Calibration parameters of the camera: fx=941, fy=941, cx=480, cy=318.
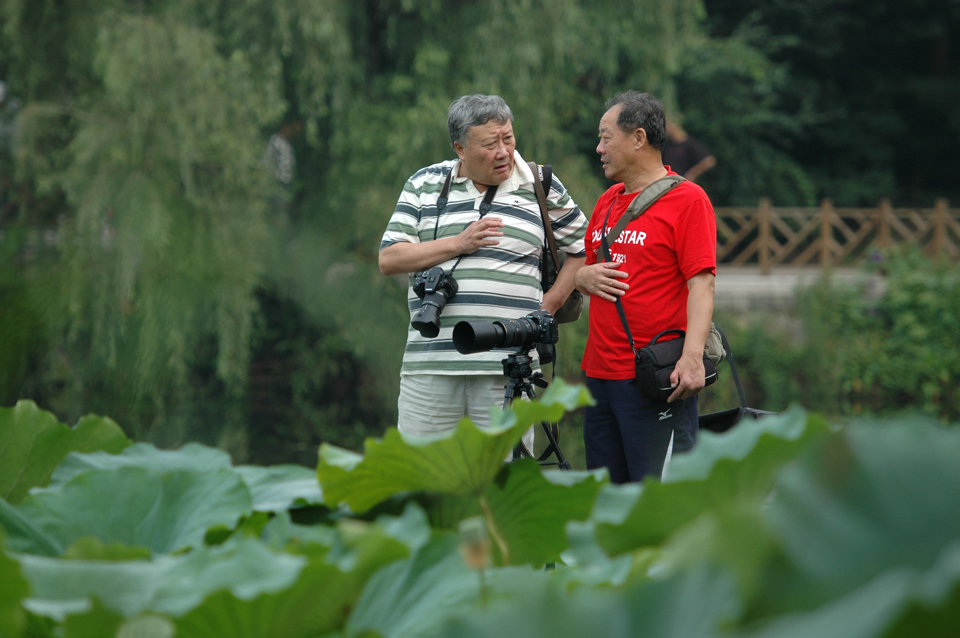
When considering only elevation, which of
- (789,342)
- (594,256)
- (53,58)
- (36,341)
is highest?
(53,58)

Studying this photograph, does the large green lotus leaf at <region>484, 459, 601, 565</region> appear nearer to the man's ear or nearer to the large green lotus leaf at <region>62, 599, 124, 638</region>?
the large green lotus leaf at <region>62, 599, 124, 638</region>

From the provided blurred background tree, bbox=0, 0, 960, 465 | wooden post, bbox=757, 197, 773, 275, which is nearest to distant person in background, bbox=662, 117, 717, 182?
blurred background tree, bbox=0, 0, 960, 465

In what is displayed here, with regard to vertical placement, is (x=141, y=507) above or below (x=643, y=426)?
above

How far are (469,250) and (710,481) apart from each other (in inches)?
73.6

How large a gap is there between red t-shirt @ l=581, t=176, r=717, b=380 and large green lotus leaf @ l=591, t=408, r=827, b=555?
1.76 metres

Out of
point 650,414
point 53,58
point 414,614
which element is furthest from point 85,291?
point 414,614

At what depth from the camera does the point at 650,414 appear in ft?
8.07

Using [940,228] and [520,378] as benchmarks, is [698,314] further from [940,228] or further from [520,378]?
[940,228]

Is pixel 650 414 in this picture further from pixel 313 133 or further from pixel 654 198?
pixel 313 133

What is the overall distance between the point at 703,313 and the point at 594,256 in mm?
394

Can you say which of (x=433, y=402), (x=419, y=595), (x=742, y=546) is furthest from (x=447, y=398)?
(x=742, y=546)

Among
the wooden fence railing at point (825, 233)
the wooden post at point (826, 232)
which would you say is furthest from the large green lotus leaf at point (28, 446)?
the wooden post at point (826, 232)

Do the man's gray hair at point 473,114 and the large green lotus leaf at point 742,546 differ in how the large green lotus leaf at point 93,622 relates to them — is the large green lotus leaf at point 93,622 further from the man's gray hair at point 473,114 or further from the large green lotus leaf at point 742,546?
the man's gray hair at point 473,114

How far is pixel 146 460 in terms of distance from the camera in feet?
2.97
